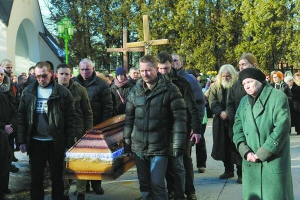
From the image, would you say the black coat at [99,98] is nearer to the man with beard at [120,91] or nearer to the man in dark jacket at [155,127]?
the man with beard at [120,91]

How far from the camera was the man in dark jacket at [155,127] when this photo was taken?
170 inches

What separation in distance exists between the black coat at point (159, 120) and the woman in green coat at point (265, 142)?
682 millimetres

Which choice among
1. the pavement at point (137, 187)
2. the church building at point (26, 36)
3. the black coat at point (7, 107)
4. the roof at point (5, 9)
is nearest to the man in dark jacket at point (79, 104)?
the pavement at point (137, 187)

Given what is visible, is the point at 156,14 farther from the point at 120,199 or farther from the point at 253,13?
the point at 120,199

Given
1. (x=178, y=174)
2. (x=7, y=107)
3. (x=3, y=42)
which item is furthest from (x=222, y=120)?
(x=3, y=42)

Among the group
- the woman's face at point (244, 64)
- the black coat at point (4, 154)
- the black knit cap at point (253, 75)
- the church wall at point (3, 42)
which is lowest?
the black coat at point (4, 154)

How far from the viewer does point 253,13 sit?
1017 inches

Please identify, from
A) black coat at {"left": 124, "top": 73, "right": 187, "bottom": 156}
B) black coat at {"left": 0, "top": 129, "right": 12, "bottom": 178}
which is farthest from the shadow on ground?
black coat at {"left": 0, "top": 129, "right": 12, "bottom": 178}

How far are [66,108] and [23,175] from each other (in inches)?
118

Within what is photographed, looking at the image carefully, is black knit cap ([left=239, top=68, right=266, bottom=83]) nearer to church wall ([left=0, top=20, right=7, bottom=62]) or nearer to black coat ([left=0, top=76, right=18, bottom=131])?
black coat ([left=0, top=76, right=18, bottom=131])

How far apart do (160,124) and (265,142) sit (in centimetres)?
108

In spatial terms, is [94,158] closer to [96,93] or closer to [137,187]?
[96,93]

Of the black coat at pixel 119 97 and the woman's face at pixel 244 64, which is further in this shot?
the black coat at pixel 119 97

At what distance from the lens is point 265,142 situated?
151 inches
